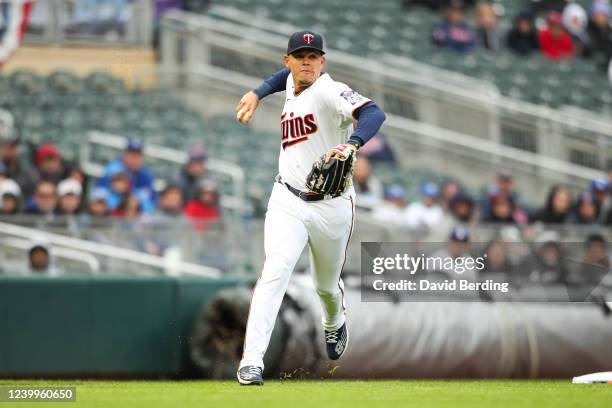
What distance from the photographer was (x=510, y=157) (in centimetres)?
1559

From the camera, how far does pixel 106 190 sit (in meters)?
11.8

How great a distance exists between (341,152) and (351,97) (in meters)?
0.47

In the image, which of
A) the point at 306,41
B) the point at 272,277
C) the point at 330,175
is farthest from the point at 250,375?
the point at 306,41

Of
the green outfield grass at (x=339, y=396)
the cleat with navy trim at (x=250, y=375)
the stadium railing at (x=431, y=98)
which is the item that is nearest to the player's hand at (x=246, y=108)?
the cleat with navy trim at (x=250, y=375)

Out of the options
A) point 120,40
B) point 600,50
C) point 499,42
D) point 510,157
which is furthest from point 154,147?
point 600,50

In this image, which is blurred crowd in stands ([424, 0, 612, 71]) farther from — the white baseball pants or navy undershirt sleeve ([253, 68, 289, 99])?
the white baseball pants

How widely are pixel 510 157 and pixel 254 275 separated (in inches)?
243

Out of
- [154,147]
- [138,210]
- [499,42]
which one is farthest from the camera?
[499,42]

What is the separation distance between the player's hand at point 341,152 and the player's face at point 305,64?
0.60 metres

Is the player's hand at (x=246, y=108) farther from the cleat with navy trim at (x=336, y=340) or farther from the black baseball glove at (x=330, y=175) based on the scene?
the cleat with navy trim at (x=336, y=340)

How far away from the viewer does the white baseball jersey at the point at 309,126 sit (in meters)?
6.96

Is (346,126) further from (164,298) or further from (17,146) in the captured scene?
(17,146)

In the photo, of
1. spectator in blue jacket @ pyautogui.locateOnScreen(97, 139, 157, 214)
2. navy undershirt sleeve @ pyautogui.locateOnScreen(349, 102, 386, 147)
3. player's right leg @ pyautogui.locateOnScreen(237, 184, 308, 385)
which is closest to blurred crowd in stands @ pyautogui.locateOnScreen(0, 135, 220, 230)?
spectator in blue jacket @ pyautogui.locateOnScreen(97, 139, 157, 214)

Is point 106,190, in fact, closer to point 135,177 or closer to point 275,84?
point 135,177
